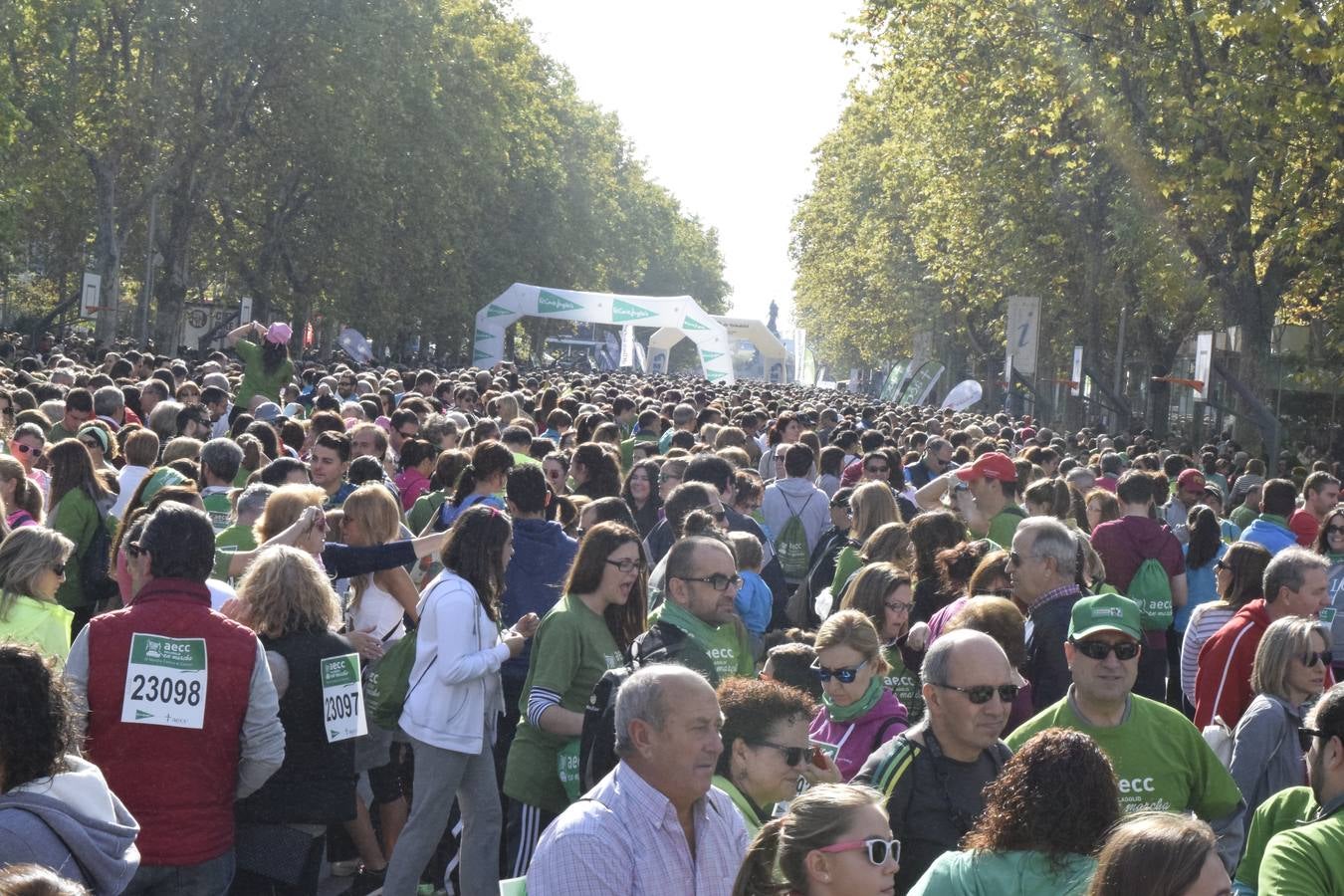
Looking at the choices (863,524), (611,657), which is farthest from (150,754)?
(863,524)

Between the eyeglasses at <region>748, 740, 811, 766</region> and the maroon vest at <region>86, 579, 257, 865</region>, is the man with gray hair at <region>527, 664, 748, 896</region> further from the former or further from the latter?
the maroon vest at <region>86, 579, 257, 865</region>

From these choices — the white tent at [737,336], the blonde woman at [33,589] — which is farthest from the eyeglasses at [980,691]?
the white tent at [737,336]

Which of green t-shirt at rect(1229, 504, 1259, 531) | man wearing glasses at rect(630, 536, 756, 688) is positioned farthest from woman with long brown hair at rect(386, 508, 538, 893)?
green t-shirt at rect(1229, 504, 1259, 531)

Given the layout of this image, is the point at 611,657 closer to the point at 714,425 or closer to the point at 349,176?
the point at 714,425

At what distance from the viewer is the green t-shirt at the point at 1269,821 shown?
4.58 meters

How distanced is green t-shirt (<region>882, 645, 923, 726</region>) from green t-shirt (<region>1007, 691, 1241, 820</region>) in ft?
4.41

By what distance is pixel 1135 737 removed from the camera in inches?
205

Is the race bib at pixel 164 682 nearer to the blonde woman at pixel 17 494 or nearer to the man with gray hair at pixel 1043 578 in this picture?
the man with gray hair at pixel 1043 578

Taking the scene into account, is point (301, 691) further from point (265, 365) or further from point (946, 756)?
point (265, 365)

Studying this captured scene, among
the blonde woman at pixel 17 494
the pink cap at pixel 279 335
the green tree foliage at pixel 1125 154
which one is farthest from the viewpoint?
the green tree foliage at pixel 1125 154

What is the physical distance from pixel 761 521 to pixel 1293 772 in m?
5.76

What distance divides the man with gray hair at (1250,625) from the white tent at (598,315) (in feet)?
126

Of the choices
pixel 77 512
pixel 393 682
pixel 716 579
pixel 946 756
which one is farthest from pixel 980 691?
pixel 77 512

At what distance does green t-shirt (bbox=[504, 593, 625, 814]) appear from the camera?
6.22 m
